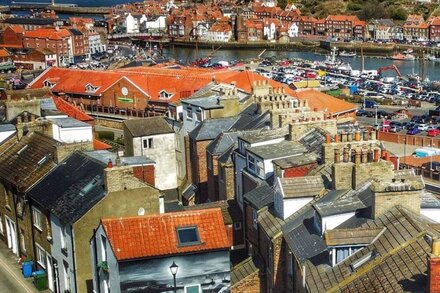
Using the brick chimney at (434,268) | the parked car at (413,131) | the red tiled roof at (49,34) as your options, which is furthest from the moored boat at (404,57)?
the brick chimney at (434,268)

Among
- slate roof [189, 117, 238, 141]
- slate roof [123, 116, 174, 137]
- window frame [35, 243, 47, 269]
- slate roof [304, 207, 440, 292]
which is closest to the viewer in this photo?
slate roof [304, 207, 440, 292]

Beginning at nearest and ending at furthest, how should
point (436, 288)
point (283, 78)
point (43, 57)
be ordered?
point (436, 288), point (283, 78), point (43, 57)

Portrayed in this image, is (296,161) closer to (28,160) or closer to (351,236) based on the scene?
(351,236)

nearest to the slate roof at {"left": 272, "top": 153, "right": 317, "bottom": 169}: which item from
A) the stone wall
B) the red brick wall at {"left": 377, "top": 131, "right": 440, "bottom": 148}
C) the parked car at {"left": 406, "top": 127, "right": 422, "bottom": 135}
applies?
the stone wall

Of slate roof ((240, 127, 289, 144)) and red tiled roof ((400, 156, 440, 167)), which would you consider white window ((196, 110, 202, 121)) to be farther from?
red tiled roof ((400, 156, 440, 167))

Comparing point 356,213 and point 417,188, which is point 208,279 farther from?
point 417,188

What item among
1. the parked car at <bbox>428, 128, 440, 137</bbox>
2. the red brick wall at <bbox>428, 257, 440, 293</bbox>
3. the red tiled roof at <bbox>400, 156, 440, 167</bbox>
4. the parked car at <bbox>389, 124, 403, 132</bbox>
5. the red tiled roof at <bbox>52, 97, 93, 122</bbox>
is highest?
the red brick wall at <bbox>428, 257, 440, 293</bbox>

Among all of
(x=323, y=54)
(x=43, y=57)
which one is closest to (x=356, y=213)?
(x=43, y=57)
